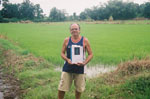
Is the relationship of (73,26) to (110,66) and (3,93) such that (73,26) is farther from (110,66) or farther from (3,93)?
(110,66)

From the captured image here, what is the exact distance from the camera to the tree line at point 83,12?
196 feet

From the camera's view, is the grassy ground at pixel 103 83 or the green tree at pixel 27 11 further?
the green tree at pixel 27 11

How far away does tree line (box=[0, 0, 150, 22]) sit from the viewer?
5978 centimetres

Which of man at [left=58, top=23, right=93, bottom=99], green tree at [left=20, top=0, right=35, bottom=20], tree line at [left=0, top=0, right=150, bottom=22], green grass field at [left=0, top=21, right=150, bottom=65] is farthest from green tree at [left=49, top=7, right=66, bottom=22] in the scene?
man at [left=58, top=23, right=93, bottom=99]

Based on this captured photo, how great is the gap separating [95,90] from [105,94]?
0.29 meters

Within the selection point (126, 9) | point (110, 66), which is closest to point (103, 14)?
point (126, 9)

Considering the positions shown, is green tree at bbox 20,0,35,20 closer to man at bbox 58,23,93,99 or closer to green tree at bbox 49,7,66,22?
green tree at bbox 49,7,66,22

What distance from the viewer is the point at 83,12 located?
74.5 m

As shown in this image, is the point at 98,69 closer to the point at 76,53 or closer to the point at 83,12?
the point at 76,53

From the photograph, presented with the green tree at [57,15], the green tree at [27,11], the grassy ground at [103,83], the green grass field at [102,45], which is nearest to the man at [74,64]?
the grassy ground at [103,83]

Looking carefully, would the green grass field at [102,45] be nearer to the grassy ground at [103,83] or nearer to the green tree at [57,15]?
the grassy ground at [103,83]

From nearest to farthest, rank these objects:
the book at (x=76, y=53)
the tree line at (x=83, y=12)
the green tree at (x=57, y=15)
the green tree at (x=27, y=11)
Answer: the book at (x=76, y=53), the tree line at (x=83, y=12), the green tree at (x=27, y=11), the green tree at (x=57, y=15)

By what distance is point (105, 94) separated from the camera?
12.0 ft

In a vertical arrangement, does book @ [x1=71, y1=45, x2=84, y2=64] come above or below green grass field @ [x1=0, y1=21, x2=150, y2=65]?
above
